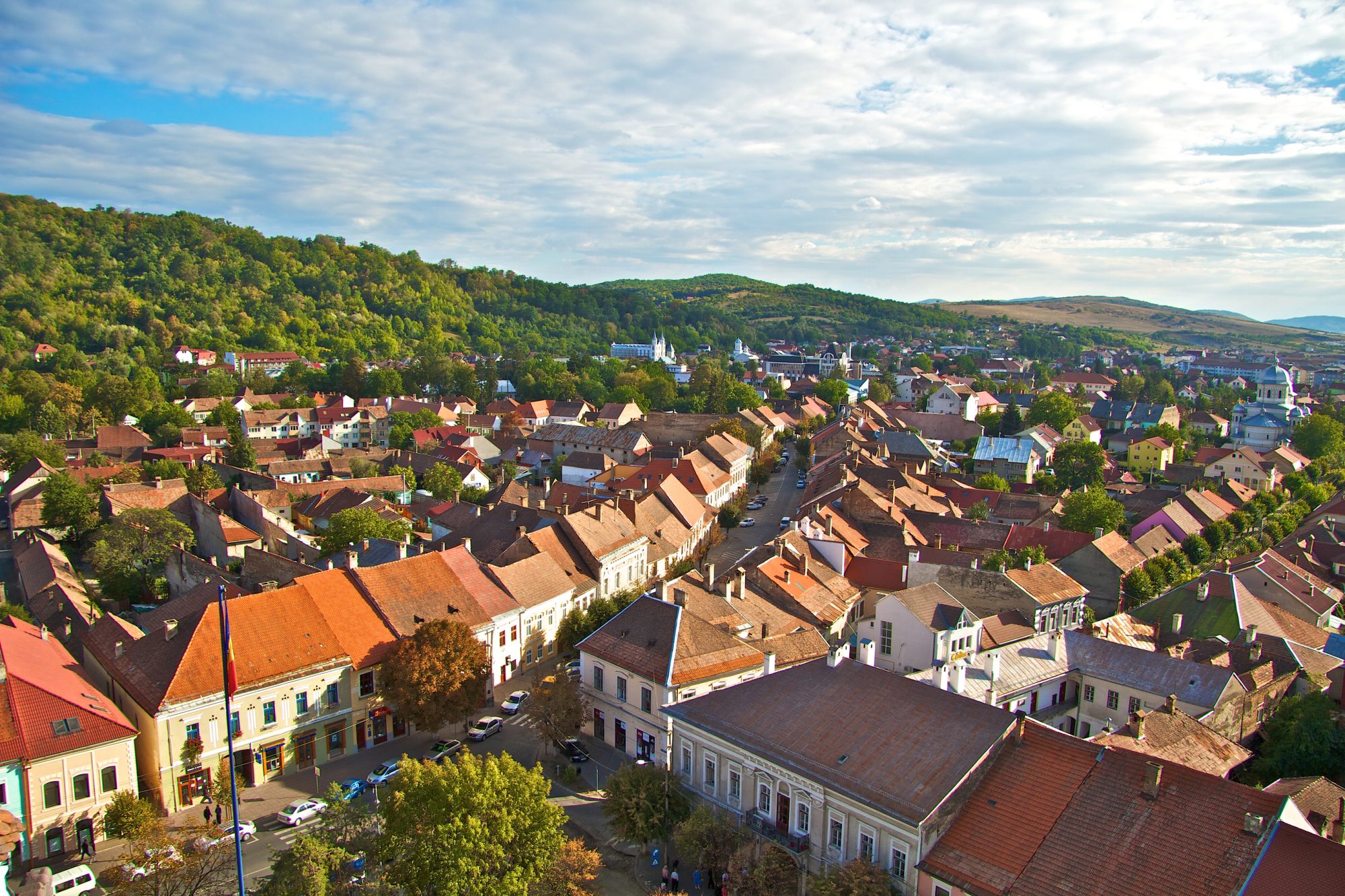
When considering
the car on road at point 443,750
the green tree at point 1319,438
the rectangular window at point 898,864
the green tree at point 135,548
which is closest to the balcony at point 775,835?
the rectangular window at point 898,864

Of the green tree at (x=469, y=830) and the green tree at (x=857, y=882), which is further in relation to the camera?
the green tree at (x=469, y=830)

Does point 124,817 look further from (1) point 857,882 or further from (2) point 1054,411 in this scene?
(2) point 1054,411

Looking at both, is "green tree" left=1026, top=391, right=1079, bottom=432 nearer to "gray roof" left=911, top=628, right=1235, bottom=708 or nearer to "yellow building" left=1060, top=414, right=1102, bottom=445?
"yellow building" left=1060, top=414, right=1102, bottom=445

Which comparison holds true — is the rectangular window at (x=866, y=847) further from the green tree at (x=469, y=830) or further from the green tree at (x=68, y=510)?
the green tree at (x=68, y=510)

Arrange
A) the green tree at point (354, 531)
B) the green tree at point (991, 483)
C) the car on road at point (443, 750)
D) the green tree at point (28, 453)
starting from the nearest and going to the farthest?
the car on road at point (443, 750), the green tree at point (354, 531), the green tree at point (991, 483), the green tree at point (28, 453)

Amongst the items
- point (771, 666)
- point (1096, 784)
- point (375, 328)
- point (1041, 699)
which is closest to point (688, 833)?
point (771, 666)

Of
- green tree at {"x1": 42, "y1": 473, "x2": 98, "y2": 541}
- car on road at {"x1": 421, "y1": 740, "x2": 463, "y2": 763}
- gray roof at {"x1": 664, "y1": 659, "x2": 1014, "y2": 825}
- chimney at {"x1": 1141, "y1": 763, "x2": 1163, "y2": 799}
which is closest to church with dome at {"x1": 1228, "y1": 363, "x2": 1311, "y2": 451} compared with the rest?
gray roof at {"x1": 664, "y1": 659, "x2": 1014, "y2": 825}

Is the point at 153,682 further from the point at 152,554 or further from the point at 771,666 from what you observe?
the point at 152,554
